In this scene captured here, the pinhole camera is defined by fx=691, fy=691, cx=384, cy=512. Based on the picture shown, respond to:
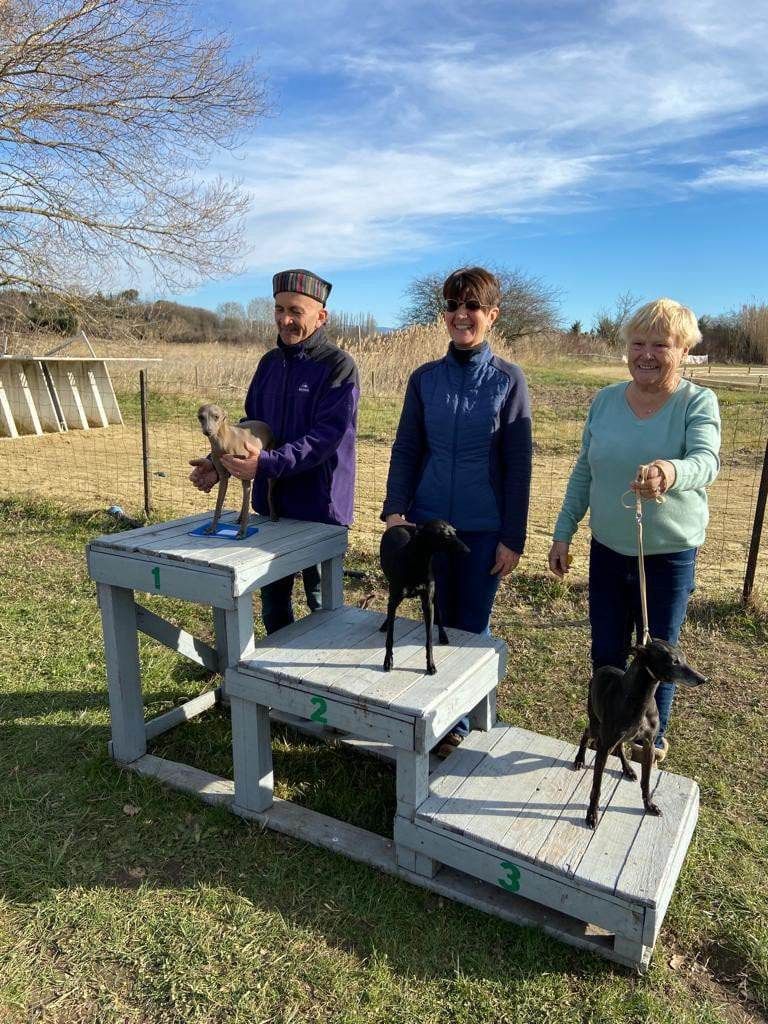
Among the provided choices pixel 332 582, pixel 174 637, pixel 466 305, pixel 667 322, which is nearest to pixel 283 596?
pixel 332 582

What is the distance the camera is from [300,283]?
305cm

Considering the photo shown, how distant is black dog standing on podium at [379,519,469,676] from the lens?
2465mm

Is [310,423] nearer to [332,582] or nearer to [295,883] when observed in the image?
[332,582]

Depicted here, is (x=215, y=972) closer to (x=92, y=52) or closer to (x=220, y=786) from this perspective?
(x=220, y=786)

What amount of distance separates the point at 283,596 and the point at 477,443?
4.57 feet

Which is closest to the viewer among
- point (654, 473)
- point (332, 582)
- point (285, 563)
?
point (654, 473)

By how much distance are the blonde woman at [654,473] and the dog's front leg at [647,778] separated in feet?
1.13

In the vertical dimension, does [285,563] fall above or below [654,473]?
below

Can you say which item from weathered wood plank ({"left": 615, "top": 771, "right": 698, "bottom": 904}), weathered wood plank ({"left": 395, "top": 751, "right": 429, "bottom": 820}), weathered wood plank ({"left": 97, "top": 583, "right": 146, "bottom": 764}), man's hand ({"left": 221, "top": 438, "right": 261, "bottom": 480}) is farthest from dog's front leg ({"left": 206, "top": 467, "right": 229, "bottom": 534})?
weathered wood plank ({"left": 615, "top": 771, "right": 698, "bottom": 904})

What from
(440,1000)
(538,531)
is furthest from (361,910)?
(538,531)

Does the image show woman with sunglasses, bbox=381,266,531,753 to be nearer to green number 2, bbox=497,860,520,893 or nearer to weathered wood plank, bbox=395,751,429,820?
weathered wood plank, bbox=395,751,429,820

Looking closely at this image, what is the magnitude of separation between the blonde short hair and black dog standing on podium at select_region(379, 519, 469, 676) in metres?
0.98

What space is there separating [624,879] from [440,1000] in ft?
2.23

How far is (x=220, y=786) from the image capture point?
10.2 ft
